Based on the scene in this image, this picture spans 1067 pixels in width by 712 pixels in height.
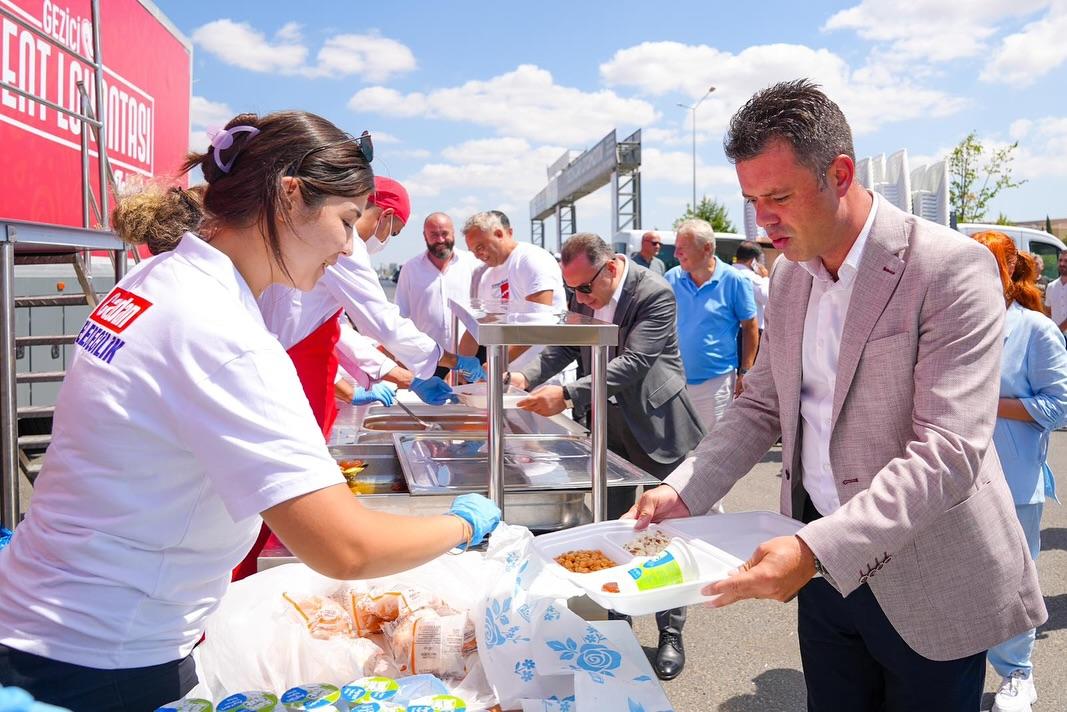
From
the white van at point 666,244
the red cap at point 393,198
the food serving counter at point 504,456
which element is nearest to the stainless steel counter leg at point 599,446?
the food serving counter at point 504,456

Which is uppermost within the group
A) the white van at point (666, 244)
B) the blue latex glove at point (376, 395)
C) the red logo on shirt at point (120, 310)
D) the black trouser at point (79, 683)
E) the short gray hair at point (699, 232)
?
the white van at point (666, 244)

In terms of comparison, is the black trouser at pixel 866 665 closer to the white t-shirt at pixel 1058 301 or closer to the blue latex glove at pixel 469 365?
the blue latex glove at pixel 469 365

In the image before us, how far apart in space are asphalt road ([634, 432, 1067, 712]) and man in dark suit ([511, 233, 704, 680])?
7.3 inches

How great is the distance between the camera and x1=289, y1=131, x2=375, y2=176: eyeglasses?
131 centimetres

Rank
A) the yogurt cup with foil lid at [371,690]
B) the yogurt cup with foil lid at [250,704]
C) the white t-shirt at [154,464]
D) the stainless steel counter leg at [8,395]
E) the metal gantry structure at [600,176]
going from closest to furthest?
the white t-shirt at [154,464]
the yogurt cup with foil lid at [250,704]
the yogurt cup with foil lid at [371,690]
the stainless steel counter leg at [8,395]
the metal gantry structure at [600,176]

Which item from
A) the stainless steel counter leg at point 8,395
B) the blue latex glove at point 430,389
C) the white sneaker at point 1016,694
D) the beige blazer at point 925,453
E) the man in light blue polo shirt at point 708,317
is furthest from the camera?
the man in light blue polo shirt at point 708,317

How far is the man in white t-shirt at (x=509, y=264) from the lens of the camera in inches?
224

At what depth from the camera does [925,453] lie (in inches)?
57.8

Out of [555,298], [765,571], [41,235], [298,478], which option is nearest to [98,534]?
[298,478]

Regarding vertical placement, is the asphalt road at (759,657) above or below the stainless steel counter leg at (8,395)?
below

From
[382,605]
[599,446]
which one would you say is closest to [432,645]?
[382,605]

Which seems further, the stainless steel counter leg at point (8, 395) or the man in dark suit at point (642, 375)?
the man in dark suit at point (642, 375)

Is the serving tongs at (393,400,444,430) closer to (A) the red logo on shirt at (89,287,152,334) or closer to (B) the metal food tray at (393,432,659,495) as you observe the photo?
(B) the metal food tray at (393,432,659,495)

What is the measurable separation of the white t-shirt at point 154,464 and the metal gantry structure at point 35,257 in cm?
184
